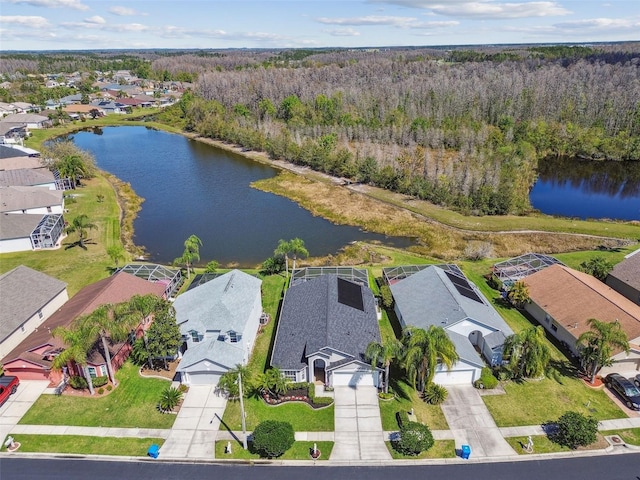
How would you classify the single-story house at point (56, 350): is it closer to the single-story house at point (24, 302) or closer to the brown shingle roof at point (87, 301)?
the brown shingle roof at point (87, 301)

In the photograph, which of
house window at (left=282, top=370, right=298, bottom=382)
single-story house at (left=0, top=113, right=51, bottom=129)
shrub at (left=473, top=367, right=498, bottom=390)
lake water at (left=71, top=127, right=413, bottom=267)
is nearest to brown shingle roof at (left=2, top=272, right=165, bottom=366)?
lake water at (left=71, top=127, right=413, bottom=267)

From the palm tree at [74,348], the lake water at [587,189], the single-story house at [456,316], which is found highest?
the palm tree at [74,348]

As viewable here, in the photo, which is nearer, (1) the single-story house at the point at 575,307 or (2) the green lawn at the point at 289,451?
(2) the green lawn at the point at 289,451

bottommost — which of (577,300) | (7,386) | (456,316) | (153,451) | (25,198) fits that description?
(153,451)

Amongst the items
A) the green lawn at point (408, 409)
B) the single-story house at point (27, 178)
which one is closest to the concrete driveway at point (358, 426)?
the green lawn at point (408, 409)

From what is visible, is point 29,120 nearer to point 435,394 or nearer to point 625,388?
point 435,394

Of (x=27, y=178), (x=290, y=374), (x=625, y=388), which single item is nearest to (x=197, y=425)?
(x=290, y=374)
